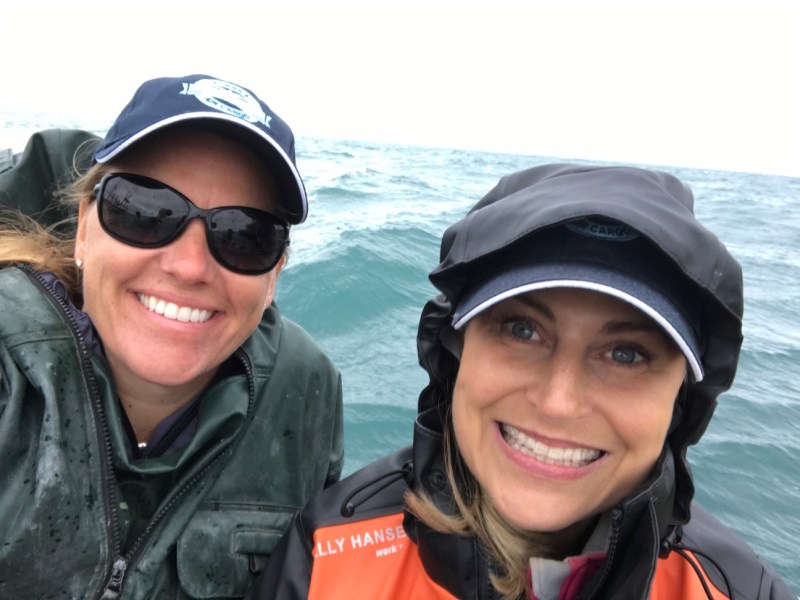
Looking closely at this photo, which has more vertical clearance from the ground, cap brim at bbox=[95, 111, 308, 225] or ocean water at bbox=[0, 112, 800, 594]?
cap brim at bbox=[95, 111, 308, 225]

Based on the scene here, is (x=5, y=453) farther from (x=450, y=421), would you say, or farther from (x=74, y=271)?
(x=450, y=421)

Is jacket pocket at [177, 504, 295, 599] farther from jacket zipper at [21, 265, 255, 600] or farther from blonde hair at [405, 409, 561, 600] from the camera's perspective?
blonde hair at [405, 409, 561, 600]

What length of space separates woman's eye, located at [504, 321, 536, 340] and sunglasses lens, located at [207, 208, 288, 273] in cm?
85

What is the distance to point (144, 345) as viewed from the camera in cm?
162

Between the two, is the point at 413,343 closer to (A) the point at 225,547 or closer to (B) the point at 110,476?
(A) the point at 225,547

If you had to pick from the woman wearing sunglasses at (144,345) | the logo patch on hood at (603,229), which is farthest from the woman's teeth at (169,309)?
the logo patch on hood at (603,229)

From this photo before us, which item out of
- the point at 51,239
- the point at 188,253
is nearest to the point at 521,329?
the point at 188,253

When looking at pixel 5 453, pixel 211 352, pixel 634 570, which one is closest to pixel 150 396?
pixel 211 352

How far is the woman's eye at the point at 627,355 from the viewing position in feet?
4.06

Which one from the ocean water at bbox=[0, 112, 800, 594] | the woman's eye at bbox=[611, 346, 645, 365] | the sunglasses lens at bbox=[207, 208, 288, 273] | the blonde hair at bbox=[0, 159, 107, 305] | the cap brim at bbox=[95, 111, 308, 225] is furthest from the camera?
the ocean water at bbox=[0, 112, 800, 594]

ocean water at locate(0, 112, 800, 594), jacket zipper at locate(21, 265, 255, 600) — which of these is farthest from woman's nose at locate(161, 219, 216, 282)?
ocean water at locate(0, 112, 800, 594)

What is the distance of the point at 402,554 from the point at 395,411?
3.09m

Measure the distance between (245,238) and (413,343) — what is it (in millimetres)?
4641

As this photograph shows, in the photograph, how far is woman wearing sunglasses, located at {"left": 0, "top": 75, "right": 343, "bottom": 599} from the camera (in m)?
1.53
